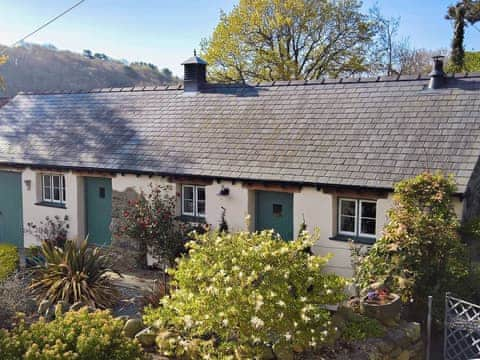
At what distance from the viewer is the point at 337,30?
1248 inches

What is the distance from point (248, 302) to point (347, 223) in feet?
→ 18.3

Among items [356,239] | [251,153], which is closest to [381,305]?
[356,239]

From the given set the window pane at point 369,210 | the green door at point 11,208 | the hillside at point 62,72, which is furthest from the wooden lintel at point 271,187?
the hillside at point 62,72

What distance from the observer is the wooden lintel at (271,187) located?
38.7 feet

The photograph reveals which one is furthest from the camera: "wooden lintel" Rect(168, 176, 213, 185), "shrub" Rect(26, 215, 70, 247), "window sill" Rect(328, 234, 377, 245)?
"shrub" Rect(26, 215, 70, 247)

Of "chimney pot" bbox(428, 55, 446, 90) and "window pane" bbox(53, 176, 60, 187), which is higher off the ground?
"chimney pot" bbox(428, 55, 446, 90)

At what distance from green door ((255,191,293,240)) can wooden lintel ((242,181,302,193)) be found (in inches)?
14.4

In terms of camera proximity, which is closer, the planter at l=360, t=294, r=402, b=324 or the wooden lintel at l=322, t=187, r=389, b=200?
the planter at l=360, t=294, r=402, b=324

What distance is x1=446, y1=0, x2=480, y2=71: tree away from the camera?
2616cm

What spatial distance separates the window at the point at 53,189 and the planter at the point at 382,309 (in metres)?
10.8

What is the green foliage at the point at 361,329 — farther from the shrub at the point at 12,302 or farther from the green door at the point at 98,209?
the green door at the point at 98,209

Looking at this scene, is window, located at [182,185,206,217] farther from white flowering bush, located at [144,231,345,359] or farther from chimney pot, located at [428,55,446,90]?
chimney pot, located at [428,55,446,90]

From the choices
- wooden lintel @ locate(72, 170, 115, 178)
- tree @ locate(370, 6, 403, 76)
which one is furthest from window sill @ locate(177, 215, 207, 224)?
tree @ locate(370, 6, 403, 76)

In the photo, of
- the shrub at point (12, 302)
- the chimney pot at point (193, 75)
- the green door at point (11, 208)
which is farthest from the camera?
the chimney pot at point (193, 75)
